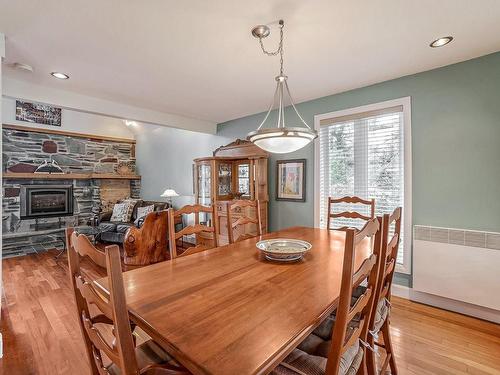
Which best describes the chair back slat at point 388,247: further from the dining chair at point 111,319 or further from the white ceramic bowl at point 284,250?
the dining chair at point 111,319

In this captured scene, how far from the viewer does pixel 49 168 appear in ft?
17.1

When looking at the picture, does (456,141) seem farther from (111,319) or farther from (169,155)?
(169,155)

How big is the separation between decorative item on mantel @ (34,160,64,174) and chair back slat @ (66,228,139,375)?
18.1 ft

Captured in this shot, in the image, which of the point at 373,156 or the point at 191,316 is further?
the point at 373,156

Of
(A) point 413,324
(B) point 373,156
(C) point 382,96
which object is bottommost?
(A) point 413,324

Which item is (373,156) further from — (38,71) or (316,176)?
(38,71)

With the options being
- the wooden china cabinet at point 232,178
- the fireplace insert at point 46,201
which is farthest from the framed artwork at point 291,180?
the fireplace insert at point 46,201

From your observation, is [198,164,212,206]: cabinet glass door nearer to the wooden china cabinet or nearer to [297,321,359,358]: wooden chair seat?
the wooden china cabinet

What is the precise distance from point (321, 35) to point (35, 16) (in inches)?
79.2

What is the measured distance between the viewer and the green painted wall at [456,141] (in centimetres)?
224

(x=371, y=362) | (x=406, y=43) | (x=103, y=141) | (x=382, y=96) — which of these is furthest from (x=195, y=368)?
(x=103, y=141)

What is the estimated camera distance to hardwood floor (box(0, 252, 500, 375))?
1.72m

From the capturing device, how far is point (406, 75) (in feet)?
8.74

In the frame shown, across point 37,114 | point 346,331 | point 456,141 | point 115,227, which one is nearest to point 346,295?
point 346,331
